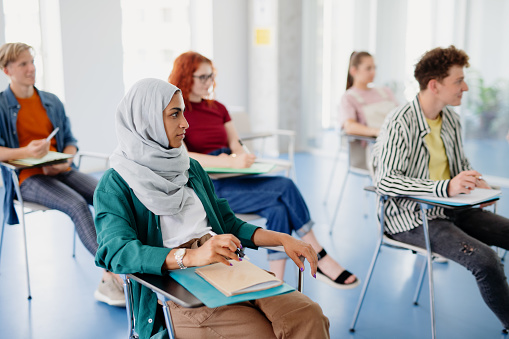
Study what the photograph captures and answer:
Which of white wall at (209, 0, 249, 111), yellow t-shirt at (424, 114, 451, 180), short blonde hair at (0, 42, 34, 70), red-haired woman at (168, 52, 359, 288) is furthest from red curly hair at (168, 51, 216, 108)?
white wall at (209, 0, 249, 111)

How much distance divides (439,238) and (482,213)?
0.37m

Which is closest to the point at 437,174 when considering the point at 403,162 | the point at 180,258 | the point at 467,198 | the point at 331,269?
the point at 403,162

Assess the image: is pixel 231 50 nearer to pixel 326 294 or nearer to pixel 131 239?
pixel 326 294

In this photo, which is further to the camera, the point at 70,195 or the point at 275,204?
the point at 70,195

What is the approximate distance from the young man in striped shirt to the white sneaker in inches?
53.5

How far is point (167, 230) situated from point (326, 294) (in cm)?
145

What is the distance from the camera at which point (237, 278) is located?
1.51 m

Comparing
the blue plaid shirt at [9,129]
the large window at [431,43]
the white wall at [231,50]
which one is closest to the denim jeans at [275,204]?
the blue plaid shirt at [9,129]

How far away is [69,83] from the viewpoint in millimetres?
5715

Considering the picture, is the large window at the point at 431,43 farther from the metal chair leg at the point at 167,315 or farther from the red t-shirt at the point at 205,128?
the metal chair leg at the point at 167,315

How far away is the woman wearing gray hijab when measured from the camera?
1584mm

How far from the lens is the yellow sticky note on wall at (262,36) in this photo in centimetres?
700

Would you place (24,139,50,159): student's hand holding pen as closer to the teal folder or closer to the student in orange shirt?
the student in orange shirt

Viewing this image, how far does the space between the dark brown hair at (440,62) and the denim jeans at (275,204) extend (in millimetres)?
847
